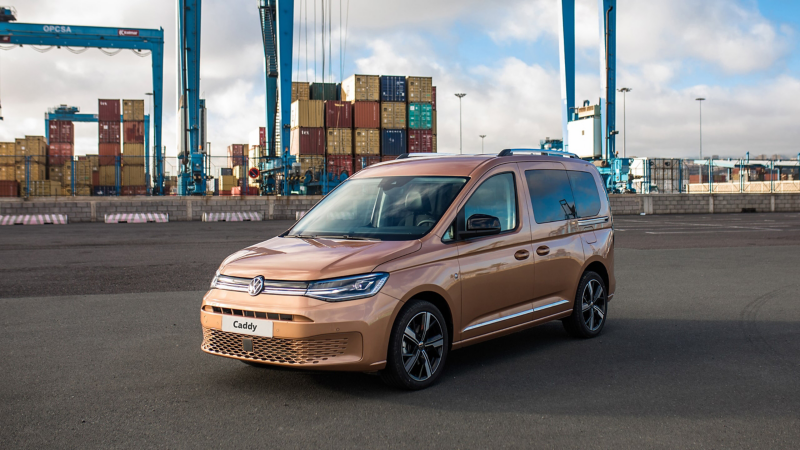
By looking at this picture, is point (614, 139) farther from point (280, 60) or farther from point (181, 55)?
point (181, 55)

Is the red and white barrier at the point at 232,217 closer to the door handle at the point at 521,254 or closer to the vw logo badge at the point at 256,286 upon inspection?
the door handle at the point at 521,254

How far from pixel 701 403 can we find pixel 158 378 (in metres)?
3.76

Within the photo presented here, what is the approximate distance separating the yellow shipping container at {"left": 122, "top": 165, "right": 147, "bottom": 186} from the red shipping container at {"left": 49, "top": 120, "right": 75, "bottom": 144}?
30.6m

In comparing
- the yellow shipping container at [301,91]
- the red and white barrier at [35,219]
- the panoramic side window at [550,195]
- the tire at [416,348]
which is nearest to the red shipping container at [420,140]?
the yellow shipping container at [301,91]

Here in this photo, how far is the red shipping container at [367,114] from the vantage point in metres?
47.1

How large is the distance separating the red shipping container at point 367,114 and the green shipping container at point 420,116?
Answer: 237 cm

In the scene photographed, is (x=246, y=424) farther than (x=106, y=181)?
No

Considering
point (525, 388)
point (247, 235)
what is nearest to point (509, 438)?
point (525, 388)

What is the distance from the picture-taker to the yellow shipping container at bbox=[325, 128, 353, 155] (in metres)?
46.0

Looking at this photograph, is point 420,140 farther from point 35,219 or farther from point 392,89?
point 35,219

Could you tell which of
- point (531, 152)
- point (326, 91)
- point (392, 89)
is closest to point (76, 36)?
point (326, 91)

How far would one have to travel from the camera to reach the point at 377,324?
449 cm

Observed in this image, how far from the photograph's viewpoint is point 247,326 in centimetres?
461

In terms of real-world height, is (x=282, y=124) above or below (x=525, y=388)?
above
